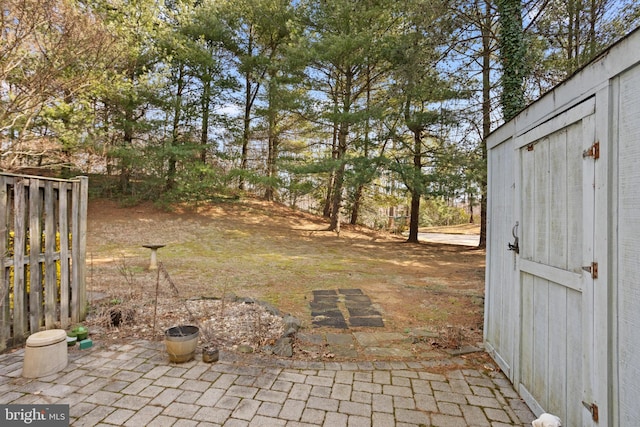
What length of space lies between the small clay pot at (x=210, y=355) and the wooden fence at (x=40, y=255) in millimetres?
1679

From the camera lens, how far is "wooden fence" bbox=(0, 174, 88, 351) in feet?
8.87

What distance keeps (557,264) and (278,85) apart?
1091 centimetres

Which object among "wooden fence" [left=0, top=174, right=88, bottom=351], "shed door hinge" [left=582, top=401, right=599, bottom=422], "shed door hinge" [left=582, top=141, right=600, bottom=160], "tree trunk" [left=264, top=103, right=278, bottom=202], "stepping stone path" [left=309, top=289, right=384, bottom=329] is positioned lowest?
"stepping stone path" [left=309, top=289, right=384, bottom=329]

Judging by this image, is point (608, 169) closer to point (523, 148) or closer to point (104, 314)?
point (523, 148)

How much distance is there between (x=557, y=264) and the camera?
6.03 feet

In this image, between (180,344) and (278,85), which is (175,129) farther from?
(180,344)

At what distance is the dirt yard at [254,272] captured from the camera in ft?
11.8

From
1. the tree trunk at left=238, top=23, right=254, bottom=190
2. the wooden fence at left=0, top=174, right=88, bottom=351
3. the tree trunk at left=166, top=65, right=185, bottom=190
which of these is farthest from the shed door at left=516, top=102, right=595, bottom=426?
the tree trunk at left=238, top=23, right=254, bottom=190

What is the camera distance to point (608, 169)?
4.67 feet

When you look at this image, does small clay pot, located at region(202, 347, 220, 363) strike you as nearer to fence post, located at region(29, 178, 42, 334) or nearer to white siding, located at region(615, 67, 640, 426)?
fence post, located at region(29, 178, 42, 334)

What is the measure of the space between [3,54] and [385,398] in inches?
375

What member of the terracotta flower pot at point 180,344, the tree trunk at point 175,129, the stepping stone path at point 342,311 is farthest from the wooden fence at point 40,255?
the tree trunk at point 175,129

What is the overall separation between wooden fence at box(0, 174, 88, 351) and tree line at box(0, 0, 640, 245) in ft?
20.0

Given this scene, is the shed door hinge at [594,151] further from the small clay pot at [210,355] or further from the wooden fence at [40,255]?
the wooden fence at [40,255]
